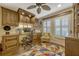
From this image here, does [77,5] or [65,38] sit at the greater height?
[77,5]

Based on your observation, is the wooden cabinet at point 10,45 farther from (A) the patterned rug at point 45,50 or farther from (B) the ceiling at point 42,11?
(B) the ceiling at point 42,11

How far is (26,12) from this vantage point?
2.34 meters

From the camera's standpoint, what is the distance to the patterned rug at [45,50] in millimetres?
2317

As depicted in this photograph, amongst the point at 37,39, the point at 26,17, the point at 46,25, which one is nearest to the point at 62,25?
the point at 46,25

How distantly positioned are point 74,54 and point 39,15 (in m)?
1.15

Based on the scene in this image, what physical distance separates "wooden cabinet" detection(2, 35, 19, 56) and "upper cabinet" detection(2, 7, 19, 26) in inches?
11.9

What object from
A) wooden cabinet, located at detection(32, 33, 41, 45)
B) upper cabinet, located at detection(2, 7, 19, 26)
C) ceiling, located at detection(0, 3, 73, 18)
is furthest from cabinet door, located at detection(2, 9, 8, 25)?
wooden cabinet, located at detection(32, 33, 41, 45)

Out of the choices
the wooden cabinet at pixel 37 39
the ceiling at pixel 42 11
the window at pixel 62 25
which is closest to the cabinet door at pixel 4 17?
the ceiling at pixel 42 11

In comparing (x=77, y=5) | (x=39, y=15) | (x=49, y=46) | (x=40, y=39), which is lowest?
(x=49, y=46)

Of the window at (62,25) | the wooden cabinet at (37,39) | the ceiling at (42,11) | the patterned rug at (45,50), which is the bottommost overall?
the patterned rug at (45,50)

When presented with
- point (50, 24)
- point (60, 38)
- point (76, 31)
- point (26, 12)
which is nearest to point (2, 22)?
point (26, 12)

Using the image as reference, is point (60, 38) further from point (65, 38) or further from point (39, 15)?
point (39, 15)

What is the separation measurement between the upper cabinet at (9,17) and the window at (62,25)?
0.89m

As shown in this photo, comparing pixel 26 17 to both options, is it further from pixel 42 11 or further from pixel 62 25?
pixel 62 25
